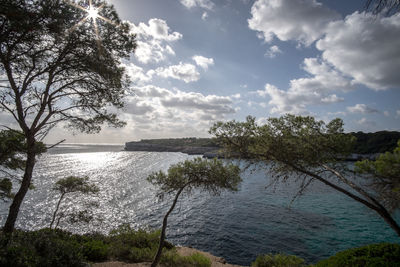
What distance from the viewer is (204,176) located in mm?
9984

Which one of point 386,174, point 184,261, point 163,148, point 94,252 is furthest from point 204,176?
point 163,148

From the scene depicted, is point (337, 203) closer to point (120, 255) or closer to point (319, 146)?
point (319, 146)

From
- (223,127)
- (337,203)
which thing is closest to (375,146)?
(337,203)

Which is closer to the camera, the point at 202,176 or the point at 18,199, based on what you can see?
the point at 18,199

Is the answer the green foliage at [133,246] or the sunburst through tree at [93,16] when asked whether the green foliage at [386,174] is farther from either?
the green foliage at [133,246]

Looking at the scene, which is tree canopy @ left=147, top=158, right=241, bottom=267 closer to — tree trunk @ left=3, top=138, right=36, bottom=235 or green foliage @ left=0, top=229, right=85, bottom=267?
green foliage @ left=0, top=229, right=85, bottom=267

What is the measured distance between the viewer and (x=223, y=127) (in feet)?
29.4

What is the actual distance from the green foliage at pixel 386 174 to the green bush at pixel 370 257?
5.14 ft

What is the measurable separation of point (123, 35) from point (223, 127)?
19.1 ft

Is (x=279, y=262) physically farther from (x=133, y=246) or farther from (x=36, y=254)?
(x=36, y=254)

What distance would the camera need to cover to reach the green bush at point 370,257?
219 inches

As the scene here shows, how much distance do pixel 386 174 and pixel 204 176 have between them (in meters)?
7.17

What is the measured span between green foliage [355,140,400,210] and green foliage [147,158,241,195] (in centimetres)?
508

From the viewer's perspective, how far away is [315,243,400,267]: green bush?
18.3ft
